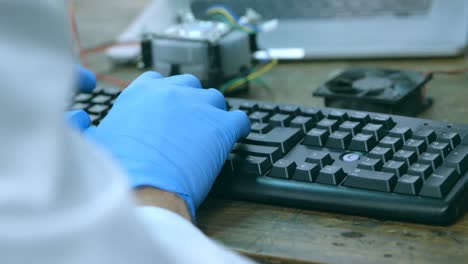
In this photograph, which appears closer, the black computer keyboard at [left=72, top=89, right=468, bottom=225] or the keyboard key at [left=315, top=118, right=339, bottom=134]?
the black computer keyboard at [left=72, top=89, right=468, bottom=225]

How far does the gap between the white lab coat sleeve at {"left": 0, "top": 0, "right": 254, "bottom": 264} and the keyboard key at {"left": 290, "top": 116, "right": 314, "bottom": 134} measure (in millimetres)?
378

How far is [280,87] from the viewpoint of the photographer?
3.22 ft

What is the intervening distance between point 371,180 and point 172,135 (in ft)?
0.60

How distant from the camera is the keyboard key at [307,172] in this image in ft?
1.99

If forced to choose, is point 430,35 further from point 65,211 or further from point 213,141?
point 65,211

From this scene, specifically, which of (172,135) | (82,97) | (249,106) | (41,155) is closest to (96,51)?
(82,97)

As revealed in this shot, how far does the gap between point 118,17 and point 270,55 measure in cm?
49

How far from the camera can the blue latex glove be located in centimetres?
59

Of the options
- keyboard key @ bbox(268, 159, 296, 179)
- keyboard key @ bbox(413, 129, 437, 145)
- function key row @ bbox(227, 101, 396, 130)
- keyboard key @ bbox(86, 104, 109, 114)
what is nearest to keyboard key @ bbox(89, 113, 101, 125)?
keyboard key @ bbox(86, 104, 109, 114)

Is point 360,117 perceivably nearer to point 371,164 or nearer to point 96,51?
point 371,164

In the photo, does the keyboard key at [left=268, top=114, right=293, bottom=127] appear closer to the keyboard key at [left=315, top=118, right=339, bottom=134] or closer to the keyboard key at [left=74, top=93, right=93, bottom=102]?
the keyboard key at [left=315, top=118, right=339, bottom=134]

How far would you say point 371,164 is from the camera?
601 mm

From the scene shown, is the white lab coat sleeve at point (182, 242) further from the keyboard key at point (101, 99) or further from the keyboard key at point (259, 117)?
the keyboard key at point (101, 99)

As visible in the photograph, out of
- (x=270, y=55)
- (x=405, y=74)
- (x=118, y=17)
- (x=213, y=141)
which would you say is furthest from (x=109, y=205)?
(x=118, y=17)
